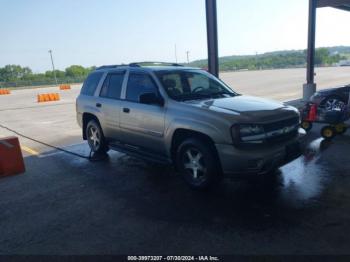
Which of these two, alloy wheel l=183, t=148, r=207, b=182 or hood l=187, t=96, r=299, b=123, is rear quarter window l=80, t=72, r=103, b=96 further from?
alloy wheel l=183, t=148, r=207, b=182

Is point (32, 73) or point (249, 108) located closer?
point (249, 108)

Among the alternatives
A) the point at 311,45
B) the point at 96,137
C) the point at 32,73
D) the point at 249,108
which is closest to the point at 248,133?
the point at 249,108

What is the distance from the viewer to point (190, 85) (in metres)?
5.73

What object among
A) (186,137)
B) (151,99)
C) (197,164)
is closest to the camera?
(197,164)

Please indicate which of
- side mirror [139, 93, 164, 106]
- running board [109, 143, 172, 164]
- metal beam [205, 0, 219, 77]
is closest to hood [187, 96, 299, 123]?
side mirror [139, 93, 164, 106]

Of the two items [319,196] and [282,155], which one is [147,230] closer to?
[282,155]

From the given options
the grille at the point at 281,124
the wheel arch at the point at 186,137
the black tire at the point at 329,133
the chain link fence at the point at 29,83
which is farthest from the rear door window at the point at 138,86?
the chain link fence at the point at 29,83

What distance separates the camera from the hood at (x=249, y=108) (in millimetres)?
4480

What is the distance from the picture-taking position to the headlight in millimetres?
4332

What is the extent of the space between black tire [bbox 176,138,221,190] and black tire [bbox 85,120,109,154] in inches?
98.1

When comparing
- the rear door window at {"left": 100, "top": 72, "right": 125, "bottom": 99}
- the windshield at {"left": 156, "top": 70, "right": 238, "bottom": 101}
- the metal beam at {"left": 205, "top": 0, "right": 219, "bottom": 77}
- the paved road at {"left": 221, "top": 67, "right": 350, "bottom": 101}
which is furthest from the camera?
the paved road at {"left": 221, "top": 67, "right": 350, "bottom": 101}

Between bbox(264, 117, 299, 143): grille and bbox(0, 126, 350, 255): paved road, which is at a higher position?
bbox(264, 117, 299, 143): grille

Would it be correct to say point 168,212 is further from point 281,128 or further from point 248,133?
point 281,128

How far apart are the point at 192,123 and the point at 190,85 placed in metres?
1.24
